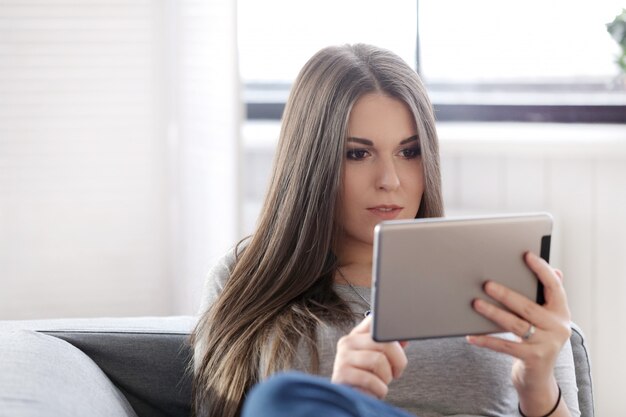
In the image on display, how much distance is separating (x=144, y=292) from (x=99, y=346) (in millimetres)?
929

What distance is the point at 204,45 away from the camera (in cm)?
240

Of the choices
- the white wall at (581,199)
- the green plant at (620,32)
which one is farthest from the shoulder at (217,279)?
the green plant at (620,32)

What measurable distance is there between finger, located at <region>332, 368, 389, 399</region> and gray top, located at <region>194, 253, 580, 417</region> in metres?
0.21

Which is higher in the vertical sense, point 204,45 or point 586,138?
point 204,45

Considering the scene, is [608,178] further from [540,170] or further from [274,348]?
[274,348]

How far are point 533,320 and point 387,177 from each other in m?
0.35

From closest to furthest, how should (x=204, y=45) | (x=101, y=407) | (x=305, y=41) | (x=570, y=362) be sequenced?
(x=101, y=407) < (x=570, y=362) < (x=204, y=45) < (x=305, y=41)

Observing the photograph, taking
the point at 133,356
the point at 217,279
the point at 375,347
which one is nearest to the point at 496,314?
the point at 375,347

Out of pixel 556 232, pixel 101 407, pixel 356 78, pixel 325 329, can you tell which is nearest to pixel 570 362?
pixel 325 329

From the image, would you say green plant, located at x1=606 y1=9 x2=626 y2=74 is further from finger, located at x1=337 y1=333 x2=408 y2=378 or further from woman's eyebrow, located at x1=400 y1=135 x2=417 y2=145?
finger, located at x1=337 y1=333 x2=408 y2=378

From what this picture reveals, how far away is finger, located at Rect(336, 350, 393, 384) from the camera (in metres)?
1.22

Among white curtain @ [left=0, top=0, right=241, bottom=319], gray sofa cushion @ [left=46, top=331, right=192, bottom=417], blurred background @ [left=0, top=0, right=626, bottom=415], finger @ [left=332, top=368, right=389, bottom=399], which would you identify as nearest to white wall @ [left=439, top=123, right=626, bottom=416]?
blurred background @ [left=0, top=0, right=626, bottom=415]

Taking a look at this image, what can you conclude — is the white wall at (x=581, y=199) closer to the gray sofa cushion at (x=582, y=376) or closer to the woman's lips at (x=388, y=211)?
the gray sofa cushion at (x=582, y=376)

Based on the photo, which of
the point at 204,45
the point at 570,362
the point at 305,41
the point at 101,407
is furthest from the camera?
the point at 305,41
